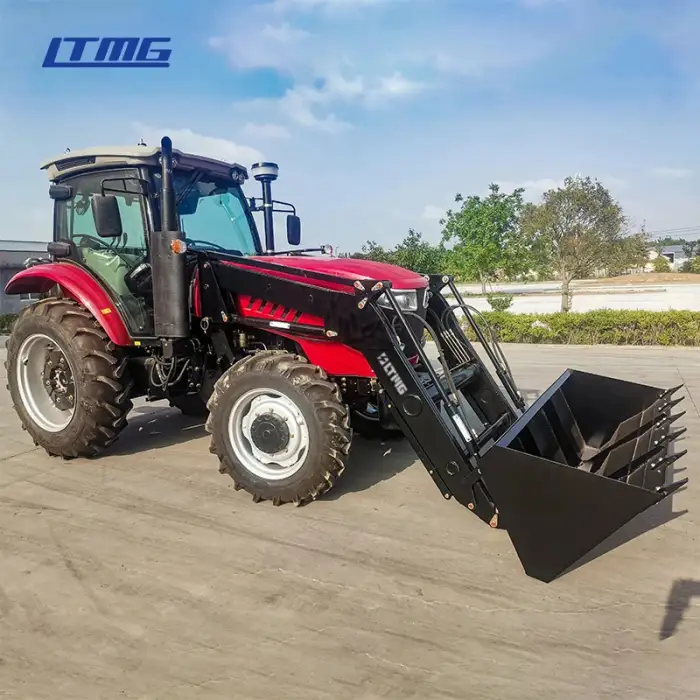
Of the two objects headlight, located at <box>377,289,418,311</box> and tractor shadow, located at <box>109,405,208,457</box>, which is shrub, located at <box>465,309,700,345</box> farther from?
headlight, located at <box>377,289,418,311</box>

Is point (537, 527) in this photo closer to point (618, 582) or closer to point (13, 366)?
point (618, 582)

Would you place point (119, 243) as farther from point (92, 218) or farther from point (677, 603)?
point (677, 603)

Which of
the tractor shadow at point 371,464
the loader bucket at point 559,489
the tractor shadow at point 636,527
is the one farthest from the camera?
the tractor shadow at point 371,464

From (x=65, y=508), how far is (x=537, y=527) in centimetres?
303

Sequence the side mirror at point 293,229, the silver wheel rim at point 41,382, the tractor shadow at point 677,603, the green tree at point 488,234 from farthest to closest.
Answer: the green tree at point 488,234
the side mirror at point 293,229
the silver wheel rim at point 41,382
the tractor shadow at point 677,603

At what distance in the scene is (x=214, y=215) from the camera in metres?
5.31

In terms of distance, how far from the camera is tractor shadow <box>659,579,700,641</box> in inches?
106

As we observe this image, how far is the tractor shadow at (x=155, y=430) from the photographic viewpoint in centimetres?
564

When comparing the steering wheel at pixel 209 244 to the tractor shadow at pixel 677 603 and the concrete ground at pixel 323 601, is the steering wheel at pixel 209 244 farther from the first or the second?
the tractor shadow at pixel 677 603

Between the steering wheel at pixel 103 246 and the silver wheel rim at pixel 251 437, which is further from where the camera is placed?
the steering wheel at pixel 103 246

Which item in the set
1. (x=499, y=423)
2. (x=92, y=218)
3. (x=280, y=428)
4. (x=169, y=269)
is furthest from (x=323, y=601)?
(x=92, y=218)

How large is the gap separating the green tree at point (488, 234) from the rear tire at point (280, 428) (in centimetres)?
1788

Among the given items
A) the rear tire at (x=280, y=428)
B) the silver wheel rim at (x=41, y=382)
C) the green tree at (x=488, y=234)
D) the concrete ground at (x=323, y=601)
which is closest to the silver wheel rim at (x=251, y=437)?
the rear tire at (x=280, y=428)

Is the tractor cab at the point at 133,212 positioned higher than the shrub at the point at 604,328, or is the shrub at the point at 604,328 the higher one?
the tractor cab at the point at 133,212
